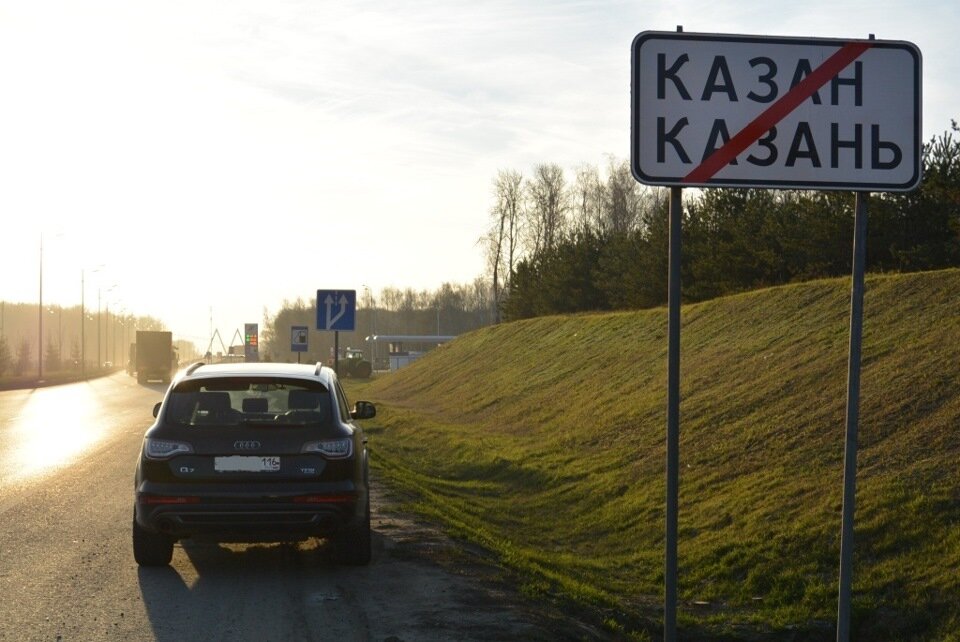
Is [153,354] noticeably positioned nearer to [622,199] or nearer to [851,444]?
[622,199]

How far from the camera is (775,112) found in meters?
4.75

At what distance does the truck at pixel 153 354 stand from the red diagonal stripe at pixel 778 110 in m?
72.4

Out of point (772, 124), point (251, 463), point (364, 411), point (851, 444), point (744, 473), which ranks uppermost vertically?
point (772, 124)

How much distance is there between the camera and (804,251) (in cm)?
3356

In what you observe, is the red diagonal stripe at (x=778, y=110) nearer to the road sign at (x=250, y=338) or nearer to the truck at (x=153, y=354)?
the road sign at (x=250, y=338)

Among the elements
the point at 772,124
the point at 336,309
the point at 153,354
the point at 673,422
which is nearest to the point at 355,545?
the point at 673,422

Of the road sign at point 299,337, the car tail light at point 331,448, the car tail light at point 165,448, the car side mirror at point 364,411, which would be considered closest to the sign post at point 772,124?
the car tail light at point 331,448

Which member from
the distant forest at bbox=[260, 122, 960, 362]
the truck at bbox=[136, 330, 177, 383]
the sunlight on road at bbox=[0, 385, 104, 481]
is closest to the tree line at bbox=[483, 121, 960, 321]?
the distant forest at bbox=[260, 122, 960, 362]

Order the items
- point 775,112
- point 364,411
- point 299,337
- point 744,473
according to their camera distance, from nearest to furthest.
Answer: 1. point 775,112
2. point 364,411
3. point 744,473
4. point 299,337

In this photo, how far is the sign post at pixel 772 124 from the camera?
470 cm

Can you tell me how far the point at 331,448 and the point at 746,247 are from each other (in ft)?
99.1

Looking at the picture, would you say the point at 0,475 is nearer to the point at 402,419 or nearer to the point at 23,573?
the point at 23,573

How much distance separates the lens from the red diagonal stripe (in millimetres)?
4734

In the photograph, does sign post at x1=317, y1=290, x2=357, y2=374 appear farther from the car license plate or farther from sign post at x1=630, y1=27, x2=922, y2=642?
sign post at x1=630, y1=27, x2=922, y2=642
